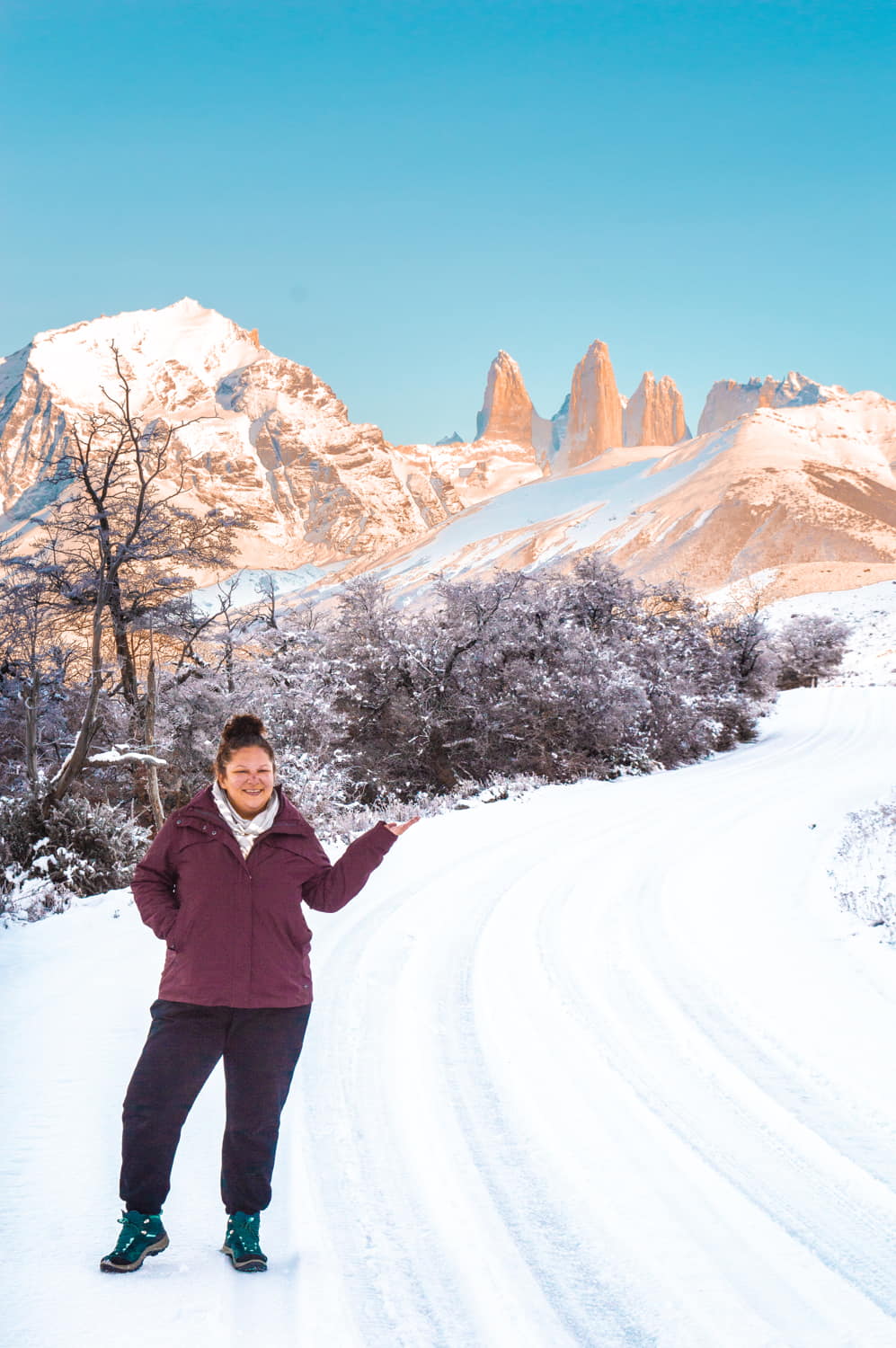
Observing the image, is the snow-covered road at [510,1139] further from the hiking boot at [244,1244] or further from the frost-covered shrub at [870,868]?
the frost-covered shrub at [870,868]

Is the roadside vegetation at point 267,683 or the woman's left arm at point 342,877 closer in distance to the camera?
the woman's left arm at point 342,877

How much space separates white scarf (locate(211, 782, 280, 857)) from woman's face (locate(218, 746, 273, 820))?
0.03 metres

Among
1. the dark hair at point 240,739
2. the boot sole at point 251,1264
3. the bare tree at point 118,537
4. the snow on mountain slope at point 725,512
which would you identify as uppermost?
the snow on mountain slope at point 725,512

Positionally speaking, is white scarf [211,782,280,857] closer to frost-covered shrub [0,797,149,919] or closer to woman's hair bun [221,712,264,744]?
woman's hair bun [221,712,264,744]

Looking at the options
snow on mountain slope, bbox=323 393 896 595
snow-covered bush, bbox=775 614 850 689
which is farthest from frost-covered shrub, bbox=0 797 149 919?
snow on mountain slope, bbox=323 393 896 595

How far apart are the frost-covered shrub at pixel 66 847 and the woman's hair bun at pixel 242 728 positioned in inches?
251

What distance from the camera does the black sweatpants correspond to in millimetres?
2449

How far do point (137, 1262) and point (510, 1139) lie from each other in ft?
4.65

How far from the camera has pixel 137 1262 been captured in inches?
94.8

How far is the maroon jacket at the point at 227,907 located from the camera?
2.62 m

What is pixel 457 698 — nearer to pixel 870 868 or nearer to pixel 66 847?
pixel 66 847

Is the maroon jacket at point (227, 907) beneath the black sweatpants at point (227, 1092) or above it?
above

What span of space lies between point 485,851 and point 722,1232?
20.6 ft

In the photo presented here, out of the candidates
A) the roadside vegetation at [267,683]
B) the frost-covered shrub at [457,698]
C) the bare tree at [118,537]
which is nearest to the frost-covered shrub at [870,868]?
the roadside vegetation at [267,683]
